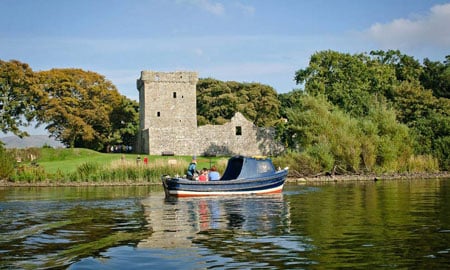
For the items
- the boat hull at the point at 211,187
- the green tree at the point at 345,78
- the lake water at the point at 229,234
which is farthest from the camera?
the green tree at the point at 345,78

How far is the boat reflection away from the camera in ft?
40.3

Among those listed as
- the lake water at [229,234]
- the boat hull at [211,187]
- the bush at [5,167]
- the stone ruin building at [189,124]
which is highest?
the stone ruin building at [189,124]

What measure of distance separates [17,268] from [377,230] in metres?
7.56

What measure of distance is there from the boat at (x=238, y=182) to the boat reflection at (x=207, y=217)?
491mm

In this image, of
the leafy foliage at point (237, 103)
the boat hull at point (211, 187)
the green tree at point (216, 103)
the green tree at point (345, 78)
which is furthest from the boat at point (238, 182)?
the green tree at point (216, 103)

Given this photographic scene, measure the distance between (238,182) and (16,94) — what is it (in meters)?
37.5

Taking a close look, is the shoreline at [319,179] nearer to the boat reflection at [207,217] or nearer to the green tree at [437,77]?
the boat reflection at [207,217]

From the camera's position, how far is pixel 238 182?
22.8m

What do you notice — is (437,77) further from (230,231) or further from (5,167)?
(230,231)

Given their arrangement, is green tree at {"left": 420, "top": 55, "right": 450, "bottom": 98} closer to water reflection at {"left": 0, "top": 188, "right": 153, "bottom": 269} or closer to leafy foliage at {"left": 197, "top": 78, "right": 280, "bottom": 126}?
leafy foliage at {"left": 197, "top": 78, "right": 280, "bottom": 126}

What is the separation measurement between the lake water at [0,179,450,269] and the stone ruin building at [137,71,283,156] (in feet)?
112

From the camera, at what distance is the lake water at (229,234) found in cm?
934

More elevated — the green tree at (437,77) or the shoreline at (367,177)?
the green tree at (437,77)

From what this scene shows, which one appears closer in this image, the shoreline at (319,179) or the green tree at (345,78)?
the shoreline at (319,179)
